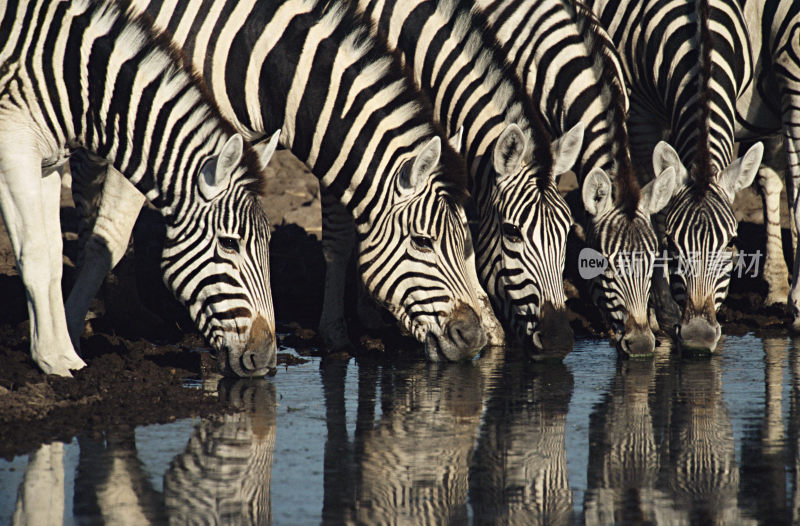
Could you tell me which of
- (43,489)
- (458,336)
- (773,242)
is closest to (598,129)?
(458,336)

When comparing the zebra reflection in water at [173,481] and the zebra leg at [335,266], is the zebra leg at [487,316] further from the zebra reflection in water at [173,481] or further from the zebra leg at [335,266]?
the zebra reflection in water at [173,481]

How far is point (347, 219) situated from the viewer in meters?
9.07

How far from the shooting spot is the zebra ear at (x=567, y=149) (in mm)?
8047

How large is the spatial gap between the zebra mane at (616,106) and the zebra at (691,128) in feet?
0.96

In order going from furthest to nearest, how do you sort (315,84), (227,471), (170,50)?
(315,84) → (170,50) → (227,471)

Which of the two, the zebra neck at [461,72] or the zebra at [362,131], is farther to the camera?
the zebra neck at [461,72]

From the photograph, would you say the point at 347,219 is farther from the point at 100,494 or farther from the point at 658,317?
the point at 100,494

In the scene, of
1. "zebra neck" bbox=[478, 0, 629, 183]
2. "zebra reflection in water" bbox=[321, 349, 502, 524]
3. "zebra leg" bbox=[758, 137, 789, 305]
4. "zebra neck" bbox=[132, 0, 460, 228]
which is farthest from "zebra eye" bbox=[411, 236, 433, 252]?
"zebra leg" bbox=[758, 137, 789, 305]

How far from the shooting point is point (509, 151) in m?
7.91

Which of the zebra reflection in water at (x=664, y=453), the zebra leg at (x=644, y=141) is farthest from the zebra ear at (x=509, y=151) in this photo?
the zebra leg at (x=644, y=141)

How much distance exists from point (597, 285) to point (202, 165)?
3.21 meters

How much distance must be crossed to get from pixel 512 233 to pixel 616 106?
1439 mm

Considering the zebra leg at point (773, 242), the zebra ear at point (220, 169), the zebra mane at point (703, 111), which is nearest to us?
the zebra ear at point (220, 169)

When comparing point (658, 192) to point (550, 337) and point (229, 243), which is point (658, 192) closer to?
point (550, 337)
